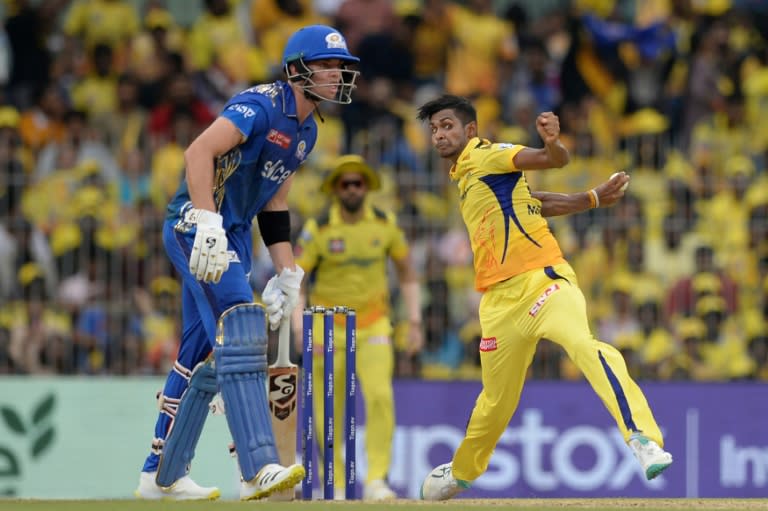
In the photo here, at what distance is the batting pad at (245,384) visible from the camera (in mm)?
7605

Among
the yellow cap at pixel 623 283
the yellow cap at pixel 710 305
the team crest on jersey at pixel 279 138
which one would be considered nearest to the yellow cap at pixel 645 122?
the yellow cap at pixel 623 283

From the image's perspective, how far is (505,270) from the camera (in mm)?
8727

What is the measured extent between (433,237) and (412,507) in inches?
254

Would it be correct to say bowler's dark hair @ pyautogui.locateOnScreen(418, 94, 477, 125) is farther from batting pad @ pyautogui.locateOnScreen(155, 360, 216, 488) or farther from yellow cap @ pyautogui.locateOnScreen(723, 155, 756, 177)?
yellow cap @ pyautogui.locateOnScreen(723, 155, 756, 177)

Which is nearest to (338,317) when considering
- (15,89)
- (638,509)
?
(638,509)

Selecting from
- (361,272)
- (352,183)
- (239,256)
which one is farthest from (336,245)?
(239,256)

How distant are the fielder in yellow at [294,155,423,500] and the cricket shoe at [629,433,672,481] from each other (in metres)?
3.95

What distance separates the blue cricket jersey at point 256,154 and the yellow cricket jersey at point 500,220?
0.94m

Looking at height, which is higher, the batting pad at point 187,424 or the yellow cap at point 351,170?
the yellow cap at point 351,170

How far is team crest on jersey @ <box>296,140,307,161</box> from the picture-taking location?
8.38 meters

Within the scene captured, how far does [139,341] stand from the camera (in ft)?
43.8

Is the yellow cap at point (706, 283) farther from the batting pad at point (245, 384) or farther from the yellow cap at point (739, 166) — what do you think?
the batting pad at point (245, 384)

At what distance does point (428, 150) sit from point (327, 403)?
6462 mm

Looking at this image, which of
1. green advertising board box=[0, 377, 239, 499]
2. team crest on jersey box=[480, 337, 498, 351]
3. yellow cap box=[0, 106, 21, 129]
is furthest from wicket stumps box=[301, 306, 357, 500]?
yellow cap box=[0, 106, 21, 129]
